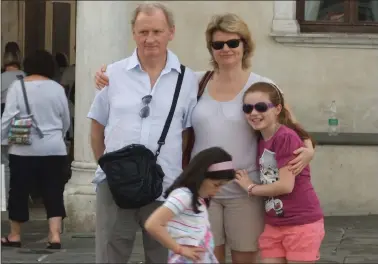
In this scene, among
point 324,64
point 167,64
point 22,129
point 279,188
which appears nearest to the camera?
point 279,188

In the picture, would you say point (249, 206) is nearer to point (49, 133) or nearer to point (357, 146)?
point (49, 133)

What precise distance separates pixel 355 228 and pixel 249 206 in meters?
4.30

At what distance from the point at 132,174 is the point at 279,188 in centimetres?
72

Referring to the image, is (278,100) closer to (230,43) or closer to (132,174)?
(230,43)

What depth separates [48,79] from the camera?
787 centimetres

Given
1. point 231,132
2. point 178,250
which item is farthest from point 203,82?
point 178,250

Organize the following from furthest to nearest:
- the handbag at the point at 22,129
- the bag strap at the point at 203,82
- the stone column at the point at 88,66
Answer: the stone column at the point at 88,66
the handbag at the point at 22,129
the bag strap at the point at 203,82

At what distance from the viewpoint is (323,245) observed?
312 inches

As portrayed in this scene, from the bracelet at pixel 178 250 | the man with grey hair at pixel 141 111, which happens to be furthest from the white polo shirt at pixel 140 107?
the bracelet at pixel 178 250

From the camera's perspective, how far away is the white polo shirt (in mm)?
4555

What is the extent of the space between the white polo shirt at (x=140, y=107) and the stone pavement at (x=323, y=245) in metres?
2.77

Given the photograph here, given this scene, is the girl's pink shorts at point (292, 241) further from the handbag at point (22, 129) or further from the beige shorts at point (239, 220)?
the handbag at point (22, 129)

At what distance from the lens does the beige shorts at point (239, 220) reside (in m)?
4.63

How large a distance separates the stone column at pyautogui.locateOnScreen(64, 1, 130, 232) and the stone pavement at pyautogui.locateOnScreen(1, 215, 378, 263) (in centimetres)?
22
